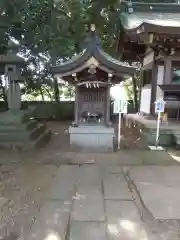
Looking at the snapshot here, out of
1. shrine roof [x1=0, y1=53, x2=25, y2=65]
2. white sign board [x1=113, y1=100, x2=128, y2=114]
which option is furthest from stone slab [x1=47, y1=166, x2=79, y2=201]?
shrine roof [x1=0, y1=53, x2=25, y2=65]

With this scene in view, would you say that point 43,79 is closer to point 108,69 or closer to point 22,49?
point 22,49

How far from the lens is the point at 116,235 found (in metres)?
3.09

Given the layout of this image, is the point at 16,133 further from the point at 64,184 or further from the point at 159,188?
the point at 159,188

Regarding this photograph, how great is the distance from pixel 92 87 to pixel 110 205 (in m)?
4.45

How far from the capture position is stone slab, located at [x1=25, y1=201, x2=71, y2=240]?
3090mm

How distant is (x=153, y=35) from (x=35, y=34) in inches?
259

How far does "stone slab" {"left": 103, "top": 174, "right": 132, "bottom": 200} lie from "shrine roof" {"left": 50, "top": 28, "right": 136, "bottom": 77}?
120 inches

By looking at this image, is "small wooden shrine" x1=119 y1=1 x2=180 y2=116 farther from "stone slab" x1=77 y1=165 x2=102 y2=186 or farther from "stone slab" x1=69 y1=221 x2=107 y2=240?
"stone slab" x1=69 y1=221 x2=107 y2=240

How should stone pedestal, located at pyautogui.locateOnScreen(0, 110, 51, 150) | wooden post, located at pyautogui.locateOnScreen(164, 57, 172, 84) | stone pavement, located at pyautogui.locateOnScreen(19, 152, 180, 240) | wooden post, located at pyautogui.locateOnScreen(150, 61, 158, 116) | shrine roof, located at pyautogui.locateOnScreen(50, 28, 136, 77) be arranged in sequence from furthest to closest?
wooden post, located at pyautogui.locateOnScreen(150, 61, 158, 116)
wooden post, located at pyautogui.locateOnScreen(164, 57, 172, 84)
stone pedestal, located at pyautogui.locateOnScreen(0, 110, 51, 150)
shrine roof, located at pyautogui.locateOnScreen(50, 28, 136, 77)
stone pavement, located at pyautogui.locateOnScreen(19, 152, 180, 240)

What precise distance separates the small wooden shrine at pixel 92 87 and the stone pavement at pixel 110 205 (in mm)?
2032

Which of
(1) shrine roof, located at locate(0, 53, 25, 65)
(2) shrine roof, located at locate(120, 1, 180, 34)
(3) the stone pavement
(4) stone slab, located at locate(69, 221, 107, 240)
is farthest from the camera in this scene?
(2) shrine roof, located at locate(120, 1, 180, 34)

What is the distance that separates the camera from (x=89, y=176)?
5.34m

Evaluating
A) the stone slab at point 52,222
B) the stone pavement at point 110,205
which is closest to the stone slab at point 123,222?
the stone pavement at point 110,205

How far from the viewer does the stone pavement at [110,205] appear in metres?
3.17
